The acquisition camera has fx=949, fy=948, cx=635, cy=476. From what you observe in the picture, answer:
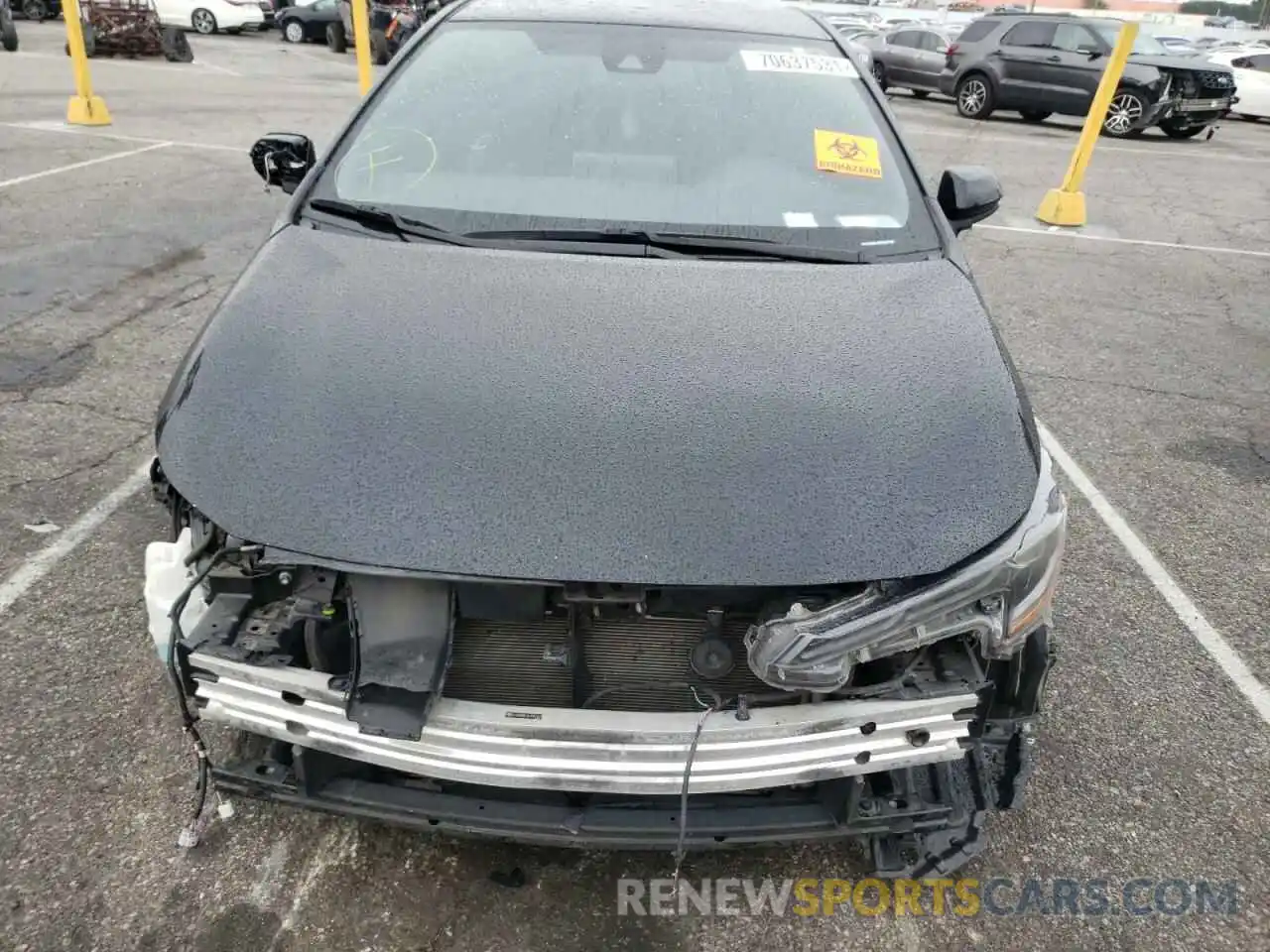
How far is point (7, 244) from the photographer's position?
6.41 meters

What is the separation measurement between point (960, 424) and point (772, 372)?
43 cm

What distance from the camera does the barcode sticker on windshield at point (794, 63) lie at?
10.7ft

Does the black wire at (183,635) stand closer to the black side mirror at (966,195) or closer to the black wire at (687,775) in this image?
the black wire at (687,775)

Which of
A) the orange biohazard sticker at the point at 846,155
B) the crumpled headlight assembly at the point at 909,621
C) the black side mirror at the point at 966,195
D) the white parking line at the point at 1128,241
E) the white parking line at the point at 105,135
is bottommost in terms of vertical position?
the white parking line at the point at 105,135

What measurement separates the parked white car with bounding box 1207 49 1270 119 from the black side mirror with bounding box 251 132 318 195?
2141 centimetres

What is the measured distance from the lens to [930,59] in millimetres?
18219

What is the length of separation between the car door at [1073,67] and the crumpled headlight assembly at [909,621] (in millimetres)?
16034

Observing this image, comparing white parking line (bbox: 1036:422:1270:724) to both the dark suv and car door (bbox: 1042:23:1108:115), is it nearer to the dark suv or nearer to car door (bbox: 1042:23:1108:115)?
the dark suv

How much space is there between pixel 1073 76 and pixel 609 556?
16.9 meters

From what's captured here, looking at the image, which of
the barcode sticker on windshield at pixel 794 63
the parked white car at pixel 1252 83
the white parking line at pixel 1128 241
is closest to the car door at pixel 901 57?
the parked white car at pixel 1252 83

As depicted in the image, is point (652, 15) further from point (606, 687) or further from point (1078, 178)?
point (1078, 178)

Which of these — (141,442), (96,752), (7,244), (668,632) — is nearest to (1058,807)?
(668,632)

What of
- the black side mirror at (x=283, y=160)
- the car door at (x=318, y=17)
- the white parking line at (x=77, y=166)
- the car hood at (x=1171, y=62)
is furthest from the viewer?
the car door at (x=318, y=17)

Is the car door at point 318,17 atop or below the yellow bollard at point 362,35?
below
